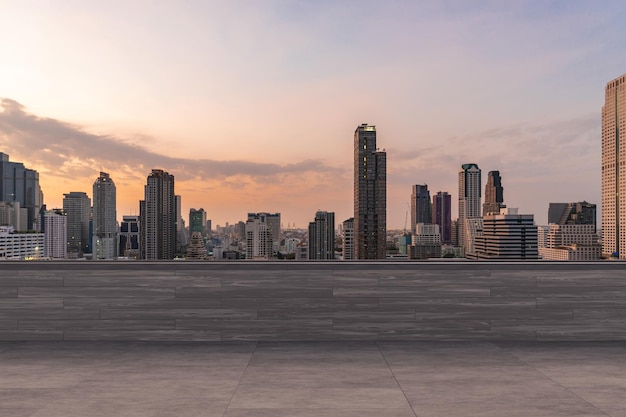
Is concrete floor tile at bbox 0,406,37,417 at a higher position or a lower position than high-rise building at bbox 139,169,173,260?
lower

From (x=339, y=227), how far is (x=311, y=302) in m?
8.25

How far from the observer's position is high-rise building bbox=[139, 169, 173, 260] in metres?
18.7

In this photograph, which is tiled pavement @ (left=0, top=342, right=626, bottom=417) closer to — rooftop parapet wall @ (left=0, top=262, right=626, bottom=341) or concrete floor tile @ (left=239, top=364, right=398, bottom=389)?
concrete floor tile @ (left=239, top=364, right=398, bottom=389)

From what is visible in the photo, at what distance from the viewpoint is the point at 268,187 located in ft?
51.1

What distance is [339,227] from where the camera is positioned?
13.3 metres

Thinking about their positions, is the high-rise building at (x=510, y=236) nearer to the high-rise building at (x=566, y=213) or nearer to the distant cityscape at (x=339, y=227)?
the distant cityscape at (x=339, y=227)

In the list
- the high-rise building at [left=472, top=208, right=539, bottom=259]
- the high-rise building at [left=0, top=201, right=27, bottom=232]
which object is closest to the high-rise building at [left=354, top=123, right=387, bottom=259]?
the high-rise building at [left=472, top=208, right=539, bottom=259]

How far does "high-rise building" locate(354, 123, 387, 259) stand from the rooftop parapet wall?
4939cm

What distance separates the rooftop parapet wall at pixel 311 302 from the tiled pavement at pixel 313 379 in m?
0.19

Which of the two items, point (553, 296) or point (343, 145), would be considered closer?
point (553, 296)

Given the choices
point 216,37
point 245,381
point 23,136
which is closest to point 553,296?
point 245,381

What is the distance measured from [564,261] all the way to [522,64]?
5.54 m

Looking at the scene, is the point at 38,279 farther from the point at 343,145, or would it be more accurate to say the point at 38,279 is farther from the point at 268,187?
the point at 268,187

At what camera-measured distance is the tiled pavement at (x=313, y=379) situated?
117 inches
